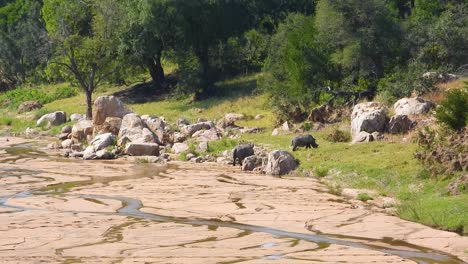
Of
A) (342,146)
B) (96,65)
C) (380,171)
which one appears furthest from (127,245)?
(96,65)

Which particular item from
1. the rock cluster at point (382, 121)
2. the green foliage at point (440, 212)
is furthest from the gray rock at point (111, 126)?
the green foliage at point (440, 212)

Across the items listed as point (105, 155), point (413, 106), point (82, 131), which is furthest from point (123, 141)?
point (413, 106)

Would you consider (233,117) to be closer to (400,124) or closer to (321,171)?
(400,124)

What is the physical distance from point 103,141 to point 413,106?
16.4 metres

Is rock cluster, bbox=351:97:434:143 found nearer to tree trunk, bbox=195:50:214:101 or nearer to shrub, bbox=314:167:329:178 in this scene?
shrub, bbox=314:167:329:178

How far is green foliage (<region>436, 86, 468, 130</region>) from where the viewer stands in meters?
26.8

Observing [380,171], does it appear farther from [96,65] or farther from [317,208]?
[96,65]

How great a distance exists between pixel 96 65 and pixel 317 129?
23.6m

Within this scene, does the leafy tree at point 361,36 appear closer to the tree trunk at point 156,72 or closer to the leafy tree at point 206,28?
the leafy tree at point 206,28

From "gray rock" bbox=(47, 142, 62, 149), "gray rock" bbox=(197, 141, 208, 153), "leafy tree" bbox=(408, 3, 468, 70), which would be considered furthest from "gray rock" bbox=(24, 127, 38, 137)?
"leafy tree" bbox=(408, 3, 468, 70)

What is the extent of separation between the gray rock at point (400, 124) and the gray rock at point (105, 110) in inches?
755

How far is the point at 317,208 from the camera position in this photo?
2347 centimetres

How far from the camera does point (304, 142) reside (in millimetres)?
33969

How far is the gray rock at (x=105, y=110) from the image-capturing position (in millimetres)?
47125
